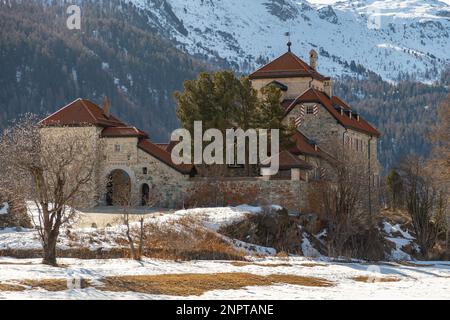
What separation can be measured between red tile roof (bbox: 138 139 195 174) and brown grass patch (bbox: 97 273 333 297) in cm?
3333

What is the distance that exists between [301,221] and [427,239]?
832 centimetres

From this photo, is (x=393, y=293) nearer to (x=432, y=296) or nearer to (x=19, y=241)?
(x=432, y=296)

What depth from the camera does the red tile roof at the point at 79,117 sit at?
70250 mm

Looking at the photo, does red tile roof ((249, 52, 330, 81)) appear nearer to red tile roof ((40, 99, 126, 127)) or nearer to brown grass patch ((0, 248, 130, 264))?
red tile roof ((40, 99, 126, 127))

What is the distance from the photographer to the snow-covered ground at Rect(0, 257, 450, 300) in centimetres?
2881

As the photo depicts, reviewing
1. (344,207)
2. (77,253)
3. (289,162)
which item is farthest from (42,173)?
(289,162)

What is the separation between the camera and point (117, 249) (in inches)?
1774

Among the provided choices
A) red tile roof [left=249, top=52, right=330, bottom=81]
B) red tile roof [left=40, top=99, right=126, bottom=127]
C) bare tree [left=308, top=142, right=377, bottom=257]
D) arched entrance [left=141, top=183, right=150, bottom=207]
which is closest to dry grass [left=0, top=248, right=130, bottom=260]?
bare tree [left=308, top=142, right=377, bottom=257]

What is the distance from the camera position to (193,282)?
105 ft

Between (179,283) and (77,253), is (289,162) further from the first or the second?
(179,283)

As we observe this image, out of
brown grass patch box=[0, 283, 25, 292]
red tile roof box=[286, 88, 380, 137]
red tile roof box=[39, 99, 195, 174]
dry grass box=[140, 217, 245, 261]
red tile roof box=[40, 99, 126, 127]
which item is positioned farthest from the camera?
red tile roof box=[286, 88, 380, 137]

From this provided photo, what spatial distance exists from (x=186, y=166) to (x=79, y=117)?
913 cm
